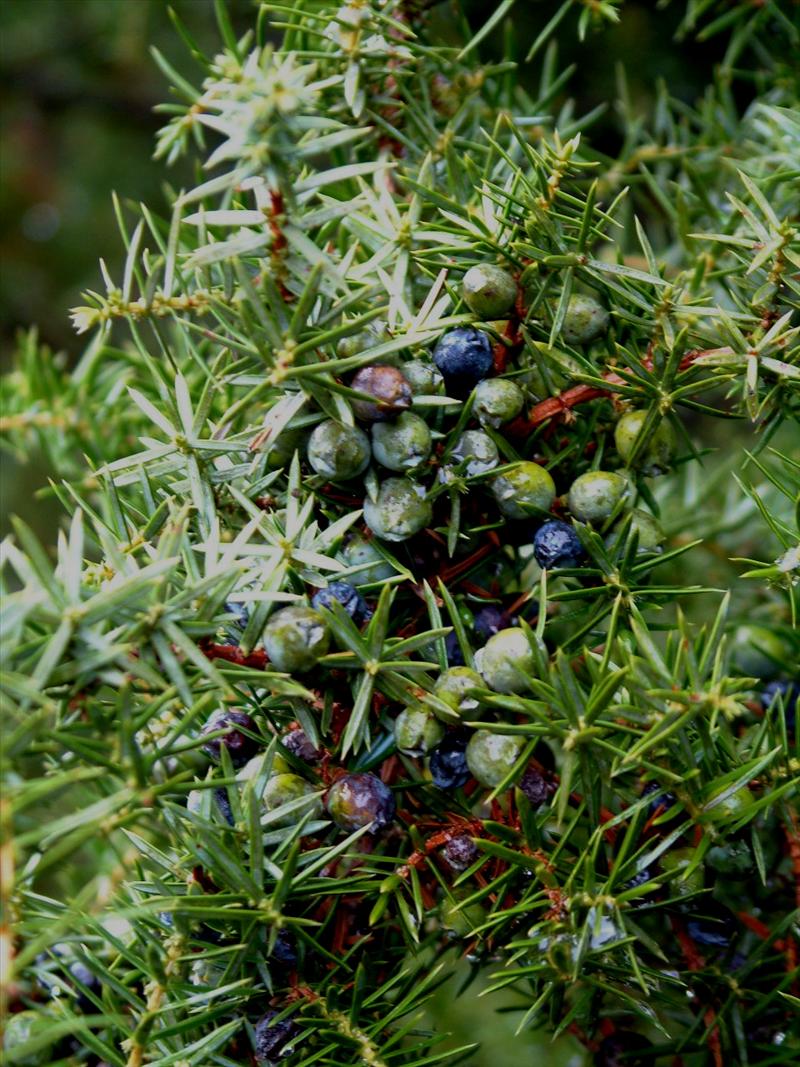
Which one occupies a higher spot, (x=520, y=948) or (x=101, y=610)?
(x=101, y=610)

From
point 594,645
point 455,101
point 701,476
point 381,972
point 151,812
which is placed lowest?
point 701,476

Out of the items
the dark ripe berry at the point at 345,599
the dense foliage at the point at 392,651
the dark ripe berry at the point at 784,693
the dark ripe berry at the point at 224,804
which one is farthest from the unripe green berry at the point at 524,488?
the dark ripe berry at the point at 784,693

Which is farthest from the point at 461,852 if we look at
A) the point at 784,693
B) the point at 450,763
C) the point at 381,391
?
the point at 784,693

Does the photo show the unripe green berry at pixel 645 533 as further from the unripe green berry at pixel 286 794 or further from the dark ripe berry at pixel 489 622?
the unripe green berry at pixel 286 794

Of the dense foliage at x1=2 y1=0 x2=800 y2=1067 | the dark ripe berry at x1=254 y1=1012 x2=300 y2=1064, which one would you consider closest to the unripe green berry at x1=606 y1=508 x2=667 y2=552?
the dense foliage at x1=2 y1=0 x2=800 y2=1067

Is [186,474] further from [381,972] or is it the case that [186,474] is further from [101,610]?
[381,972]

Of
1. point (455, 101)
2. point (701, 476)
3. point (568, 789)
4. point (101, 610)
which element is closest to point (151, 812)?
point (101, 610)
